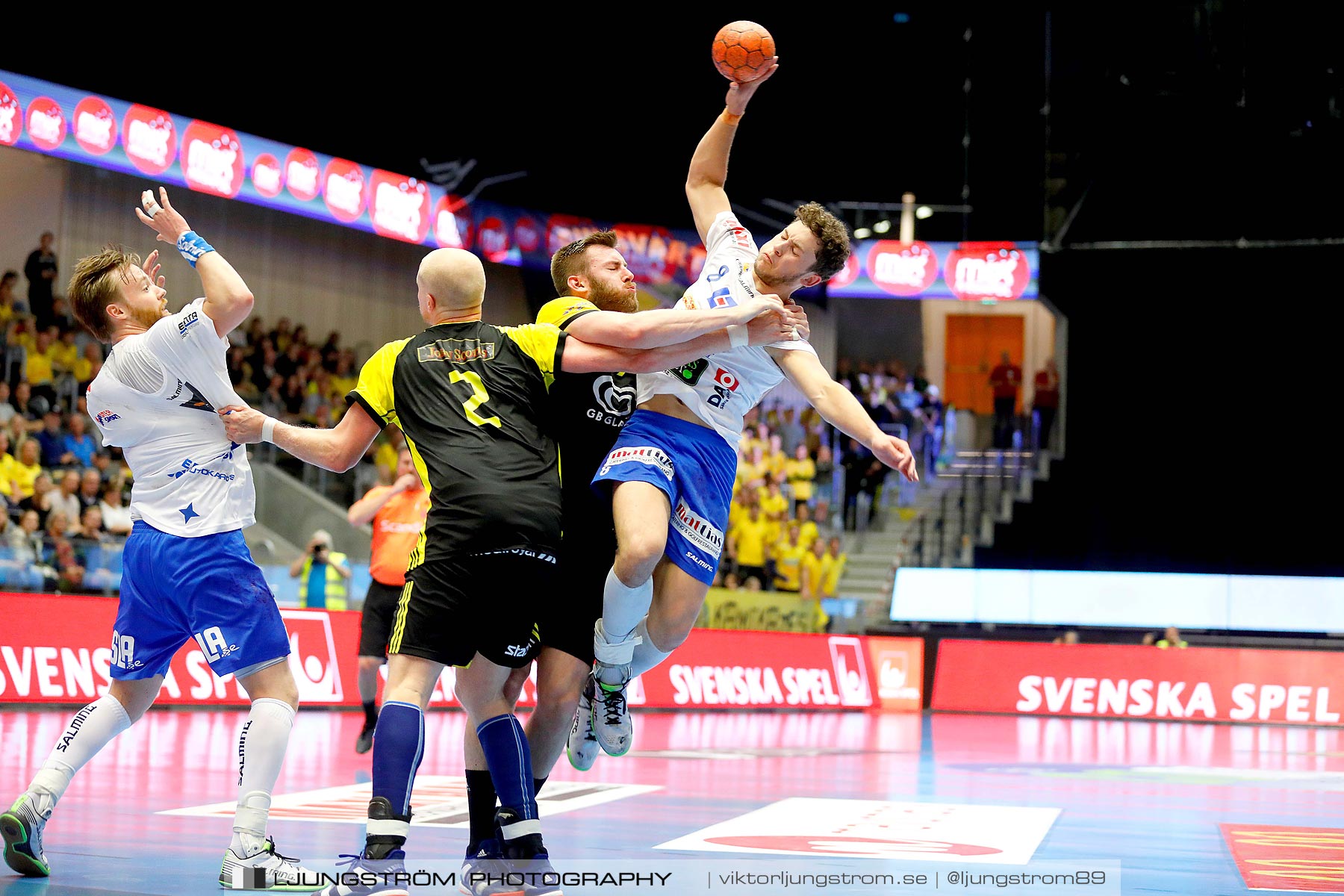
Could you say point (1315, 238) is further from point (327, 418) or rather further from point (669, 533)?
point (669, 533)

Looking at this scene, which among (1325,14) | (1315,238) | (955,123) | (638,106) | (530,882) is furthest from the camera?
(955,123)

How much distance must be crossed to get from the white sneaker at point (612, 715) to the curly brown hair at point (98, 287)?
7.54 feet

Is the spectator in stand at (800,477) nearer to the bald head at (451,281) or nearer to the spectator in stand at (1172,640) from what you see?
the spectator in stand at (1172,640)

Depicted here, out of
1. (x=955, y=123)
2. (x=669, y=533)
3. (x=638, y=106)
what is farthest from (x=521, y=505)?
(x=955, y=123)

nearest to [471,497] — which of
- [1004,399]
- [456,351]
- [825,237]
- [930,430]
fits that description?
[456,351]

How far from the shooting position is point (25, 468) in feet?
45.7

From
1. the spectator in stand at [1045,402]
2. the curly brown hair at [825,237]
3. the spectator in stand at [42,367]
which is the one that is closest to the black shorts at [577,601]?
the curly brown hair at [825,237]

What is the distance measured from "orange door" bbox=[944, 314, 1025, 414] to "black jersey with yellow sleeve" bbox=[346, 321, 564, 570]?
96.3 ft

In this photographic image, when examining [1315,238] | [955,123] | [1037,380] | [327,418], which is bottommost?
[327,418]

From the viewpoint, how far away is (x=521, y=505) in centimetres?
438

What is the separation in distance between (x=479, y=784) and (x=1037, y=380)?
22.4m

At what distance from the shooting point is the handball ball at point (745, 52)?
5.41 metres

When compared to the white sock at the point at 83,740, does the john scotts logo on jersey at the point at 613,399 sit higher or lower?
higher

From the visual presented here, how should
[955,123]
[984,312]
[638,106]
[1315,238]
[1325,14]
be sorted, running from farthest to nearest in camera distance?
1. [984,312]
2. [955,123]
3. [638,106]
4. [1315,238]
5. [1325,14]
